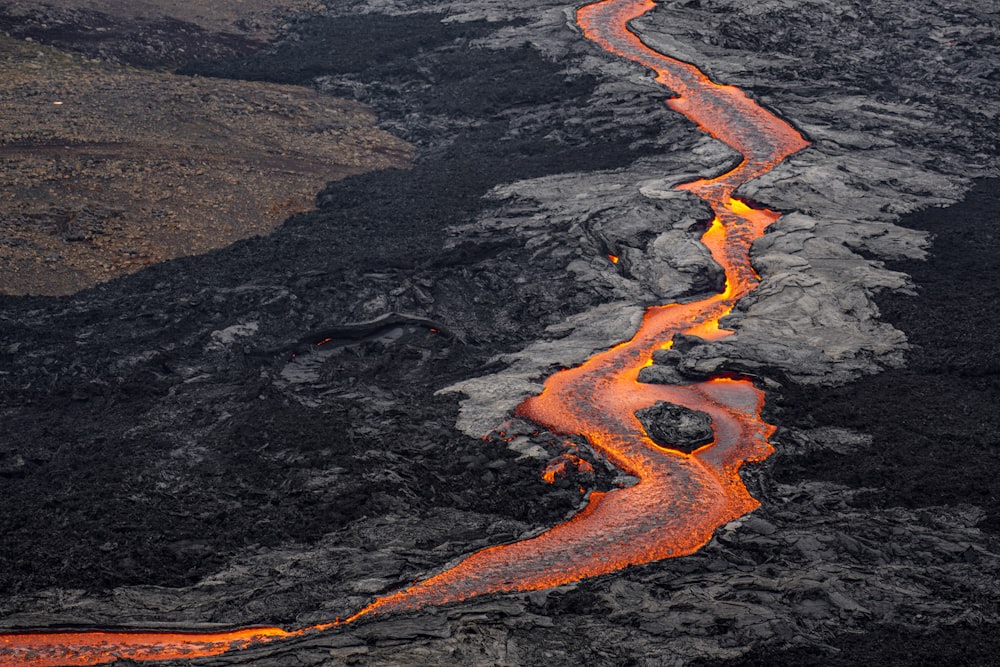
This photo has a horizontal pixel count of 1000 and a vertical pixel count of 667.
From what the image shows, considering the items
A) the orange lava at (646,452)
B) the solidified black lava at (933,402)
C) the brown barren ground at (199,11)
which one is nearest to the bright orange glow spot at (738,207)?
the orange lava at (646,452)

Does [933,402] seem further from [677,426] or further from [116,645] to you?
[116,645]

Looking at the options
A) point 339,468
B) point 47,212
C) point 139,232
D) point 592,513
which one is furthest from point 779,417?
point 47,212

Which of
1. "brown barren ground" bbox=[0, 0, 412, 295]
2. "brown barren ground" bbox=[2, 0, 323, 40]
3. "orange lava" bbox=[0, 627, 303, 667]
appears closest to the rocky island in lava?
"orange lava" bbox=[0, 627, 303, 667]

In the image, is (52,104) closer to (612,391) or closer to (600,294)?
(600,294)

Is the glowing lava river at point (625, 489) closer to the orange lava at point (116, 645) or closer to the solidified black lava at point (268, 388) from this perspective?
the orange lava at point (116, 645)

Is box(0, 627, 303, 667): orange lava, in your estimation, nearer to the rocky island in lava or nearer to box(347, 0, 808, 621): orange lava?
the rocky island in lava

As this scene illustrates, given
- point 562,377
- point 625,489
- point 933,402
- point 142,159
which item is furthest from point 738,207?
point 142,159
